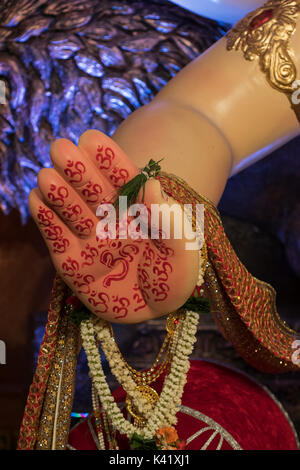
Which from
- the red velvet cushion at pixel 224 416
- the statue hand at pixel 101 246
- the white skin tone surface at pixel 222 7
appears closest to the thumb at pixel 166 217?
the statue hand at pixel 101 246

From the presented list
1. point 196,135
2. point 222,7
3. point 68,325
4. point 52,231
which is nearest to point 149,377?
point 68,325

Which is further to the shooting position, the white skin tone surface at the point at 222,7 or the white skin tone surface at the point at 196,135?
the white skin tone surface at the point at 222,7

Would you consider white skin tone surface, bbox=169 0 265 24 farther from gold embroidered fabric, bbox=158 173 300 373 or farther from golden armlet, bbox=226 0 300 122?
gold embroidered fabric, bbox=158 173 300 373

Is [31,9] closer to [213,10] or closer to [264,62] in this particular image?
[213,10]

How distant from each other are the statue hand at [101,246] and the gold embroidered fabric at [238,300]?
103 mm

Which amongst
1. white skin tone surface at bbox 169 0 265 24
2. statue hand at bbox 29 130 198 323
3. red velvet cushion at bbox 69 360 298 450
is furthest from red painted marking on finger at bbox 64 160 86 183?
white skin tone surface at bbox 169 0 265 24

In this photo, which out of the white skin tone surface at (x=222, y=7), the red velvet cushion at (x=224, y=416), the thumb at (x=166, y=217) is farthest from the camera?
the white skin tone surface at (x=222, y=7)

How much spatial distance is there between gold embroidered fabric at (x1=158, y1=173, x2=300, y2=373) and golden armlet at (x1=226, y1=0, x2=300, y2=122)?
0.26m

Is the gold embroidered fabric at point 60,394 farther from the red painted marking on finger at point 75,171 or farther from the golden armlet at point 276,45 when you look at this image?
the golden armlet at point 276,45

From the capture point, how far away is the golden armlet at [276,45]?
841mm

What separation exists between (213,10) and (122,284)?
66 centimetres

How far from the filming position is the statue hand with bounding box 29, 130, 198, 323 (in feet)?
1.89

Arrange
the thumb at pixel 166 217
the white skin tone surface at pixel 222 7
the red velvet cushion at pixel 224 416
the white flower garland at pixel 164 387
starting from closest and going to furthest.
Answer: the thumb at pixel 166 217
the white flower garland at pixel 164 387
the red velvet cushion at pixel 224 416
the white skin tone surface at pixel 222 7
